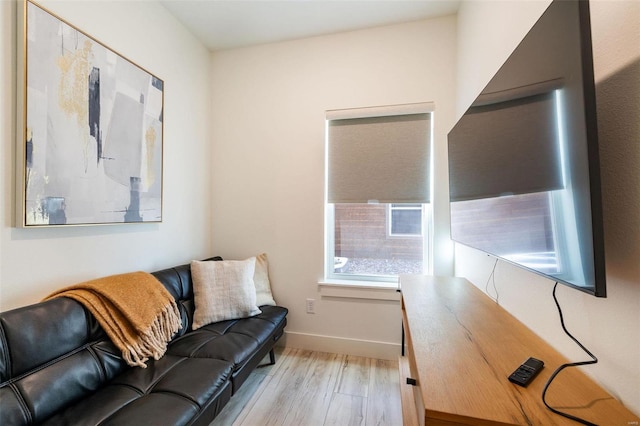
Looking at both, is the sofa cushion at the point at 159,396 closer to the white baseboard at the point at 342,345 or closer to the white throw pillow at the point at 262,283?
the white throw pillow at the point at 262,283

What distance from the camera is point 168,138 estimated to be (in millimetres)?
2053

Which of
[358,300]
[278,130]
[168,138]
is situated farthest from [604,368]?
[168,138]

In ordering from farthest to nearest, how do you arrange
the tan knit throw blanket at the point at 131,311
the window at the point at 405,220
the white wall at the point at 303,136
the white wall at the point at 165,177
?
the window at the point at 405,220
the white wall at the point at 303,136
the tan knit throw blanket at the point at 131,311
the white wall at the point at 165,177

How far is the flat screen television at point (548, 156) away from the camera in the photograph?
1.83ft

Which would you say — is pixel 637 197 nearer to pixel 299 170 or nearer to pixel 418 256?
pixel 418 256

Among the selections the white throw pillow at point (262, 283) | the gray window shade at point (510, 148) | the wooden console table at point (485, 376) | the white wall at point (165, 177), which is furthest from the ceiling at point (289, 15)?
the wooden console table at point (485, 376)

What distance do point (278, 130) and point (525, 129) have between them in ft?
6.46

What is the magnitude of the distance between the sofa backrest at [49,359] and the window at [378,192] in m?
1.62

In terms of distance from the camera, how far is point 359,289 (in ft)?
7.22

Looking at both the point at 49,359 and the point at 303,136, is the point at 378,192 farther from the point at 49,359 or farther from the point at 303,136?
the point at 49,359

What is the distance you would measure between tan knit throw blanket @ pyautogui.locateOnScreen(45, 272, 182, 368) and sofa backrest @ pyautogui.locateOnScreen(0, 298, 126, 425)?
46mm

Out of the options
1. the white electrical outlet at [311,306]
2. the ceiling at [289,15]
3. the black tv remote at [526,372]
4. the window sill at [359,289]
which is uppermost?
the ceiling at [289,15]

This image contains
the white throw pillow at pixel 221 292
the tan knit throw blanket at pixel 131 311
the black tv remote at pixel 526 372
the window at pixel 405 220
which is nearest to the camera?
the black tv remote at pixel 526 372

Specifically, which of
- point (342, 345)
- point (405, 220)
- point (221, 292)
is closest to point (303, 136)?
point (405, 220)
